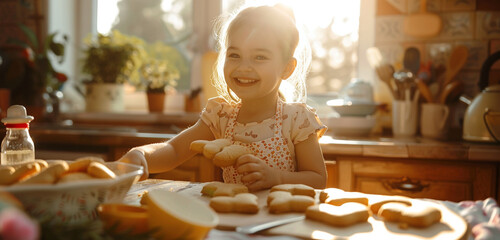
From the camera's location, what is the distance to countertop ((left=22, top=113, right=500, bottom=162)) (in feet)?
5.12

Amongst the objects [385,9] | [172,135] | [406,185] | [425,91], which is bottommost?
[406,185]

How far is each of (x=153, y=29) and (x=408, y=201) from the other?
2419mm

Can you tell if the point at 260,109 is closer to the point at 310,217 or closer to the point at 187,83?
the point at 310,217

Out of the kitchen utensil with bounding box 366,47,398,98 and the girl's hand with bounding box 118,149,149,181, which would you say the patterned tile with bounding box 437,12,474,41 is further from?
the girl's hand with bounding box 118,149,149,181

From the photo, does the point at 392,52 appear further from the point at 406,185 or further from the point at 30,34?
the point at 30,34

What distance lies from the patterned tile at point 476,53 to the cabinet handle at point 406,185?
785mm

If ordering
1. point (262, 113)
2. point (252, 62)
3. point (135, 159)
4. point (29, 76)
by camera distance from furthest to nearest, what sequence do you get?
point (29, 76)
point (262, 113)
point (252, 62)
point (135, 159)

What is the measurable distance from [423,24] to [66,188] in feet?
6.50

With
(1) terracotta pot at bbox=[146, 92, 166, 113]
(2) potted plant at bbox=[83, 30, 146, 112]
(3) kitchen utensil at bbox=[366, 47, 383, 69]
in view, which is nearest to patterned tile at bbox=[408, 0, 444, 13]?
(3) kitchen utensil at bbox=[366, 47, 383, 69]

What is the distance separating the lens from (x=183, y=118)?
2359 mm

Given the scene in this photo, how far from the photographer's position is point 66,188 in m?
0.50

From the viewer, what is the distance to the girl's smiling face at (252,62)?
111cm

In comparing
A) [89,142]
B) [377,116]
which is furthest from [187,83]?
[377,116]

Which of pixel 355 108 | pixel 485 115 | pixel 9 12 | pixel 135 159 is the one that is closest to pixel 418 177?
pixel 485 115
